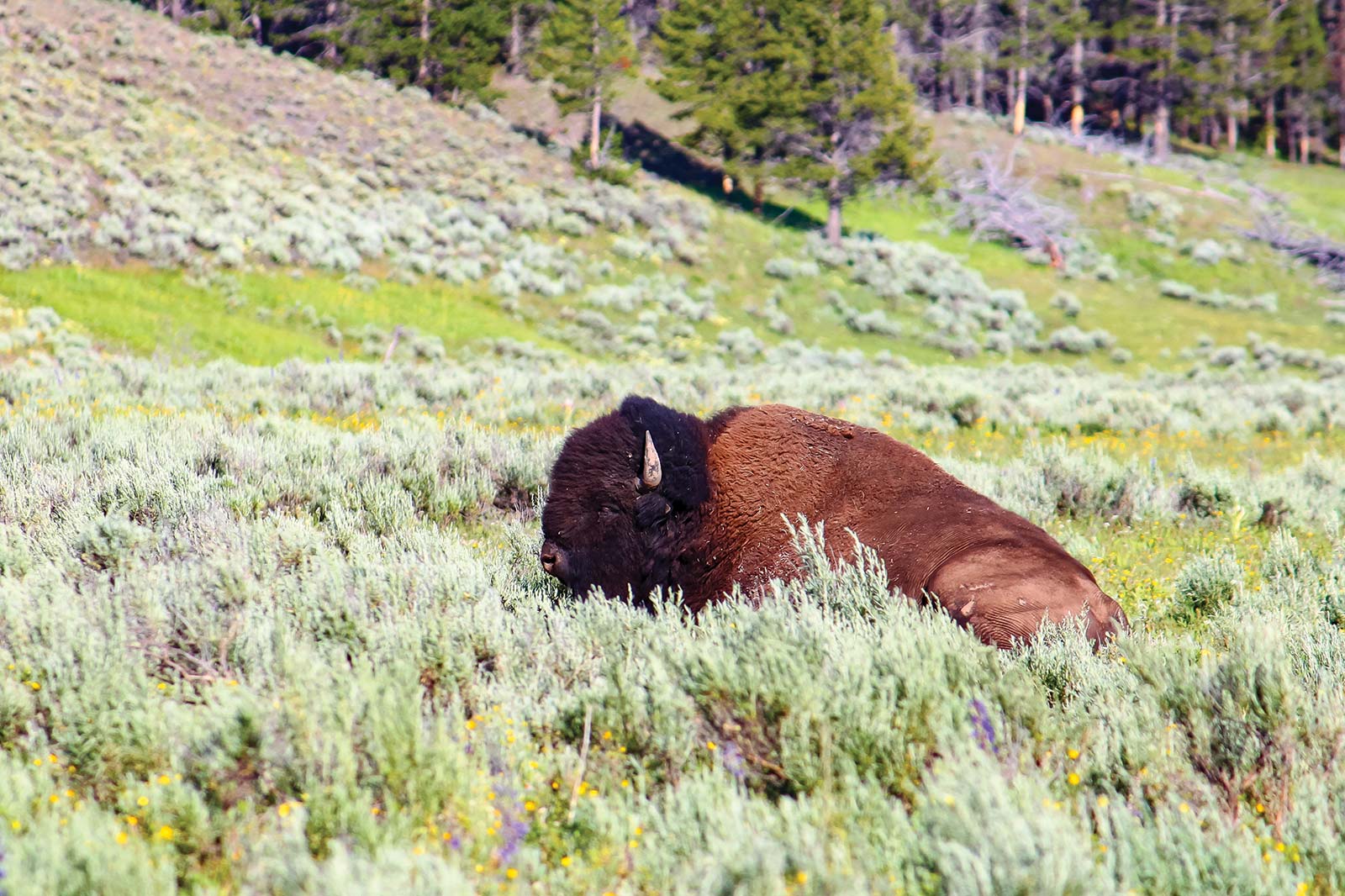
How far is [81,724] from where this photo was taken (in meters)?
2.81

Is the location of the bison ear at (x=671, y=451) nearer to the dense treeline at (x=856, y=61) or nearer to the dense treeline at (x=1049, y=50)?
the dense treeline at (x=856, y=61)

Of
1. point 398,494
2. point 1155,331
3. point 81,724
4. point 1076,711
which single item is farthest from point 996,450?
point 1155,331

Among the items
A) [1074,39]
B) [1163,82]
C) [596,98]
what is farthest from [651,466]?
[1163,82]

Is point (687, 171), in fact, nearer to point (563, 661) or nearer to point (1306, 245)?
point (1306, 245)

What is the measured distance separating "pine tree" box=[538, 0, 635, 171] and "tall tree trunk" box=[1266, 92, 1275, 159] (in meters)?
45.5

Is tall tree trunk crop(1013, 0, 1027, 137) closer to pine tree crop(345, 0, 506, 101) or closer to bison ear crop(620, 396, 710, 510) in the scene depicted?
pine tree crop(345, 0, 506, 101)

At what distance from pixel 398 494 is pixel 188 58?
33712mm

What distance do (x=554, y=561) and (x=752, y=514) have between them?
1024mm

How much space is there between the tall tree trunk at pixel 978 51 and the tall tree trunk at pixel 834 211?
67.1ft

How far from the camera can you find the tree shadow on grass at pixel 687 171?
124 feet

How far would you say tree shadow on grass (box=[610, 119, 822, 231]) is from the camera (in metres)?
37.9

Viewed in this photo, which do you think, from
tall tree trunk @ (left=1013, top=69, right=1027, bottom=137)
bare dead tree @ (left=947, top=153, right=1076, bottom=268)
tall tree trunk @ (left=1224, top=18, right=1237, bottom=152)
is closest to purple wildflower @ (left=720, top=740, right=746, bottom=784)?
bare dead tree @ (left=947, top=153, right=1076, bottom=268)

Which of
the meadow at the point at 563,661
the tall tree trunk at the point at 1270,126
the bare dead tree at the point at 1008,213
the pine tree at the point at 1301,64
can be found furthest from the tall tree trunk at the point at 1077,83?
the meadow at the point at 563,661

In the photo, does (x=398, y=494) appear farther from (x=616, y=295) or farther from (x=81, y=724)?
(x=616, y=295)
